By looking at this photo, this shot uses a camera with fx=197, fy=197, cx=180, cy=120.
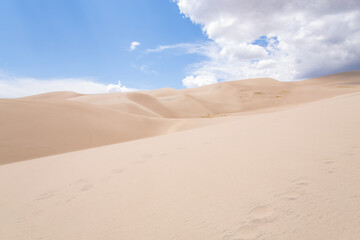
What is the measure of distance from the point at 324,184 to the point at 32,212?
9.45 feet

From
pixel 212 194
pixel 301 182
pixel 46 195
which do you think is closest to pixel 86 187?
pixel 46 195

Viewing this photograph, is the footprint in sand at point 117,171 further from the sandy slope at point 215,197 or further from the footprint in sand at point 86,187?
the footprint in sand at point 86,187

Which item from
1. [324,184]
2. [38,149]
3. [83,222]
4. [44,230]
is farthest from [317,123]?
[38,149]

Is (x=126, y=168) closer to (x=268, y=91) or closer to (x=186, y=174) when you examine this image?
(x=186, y=174)

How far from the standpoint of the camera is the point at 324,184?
5.34 feet

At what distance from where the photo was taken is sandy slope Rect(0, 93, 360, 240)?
132 cm

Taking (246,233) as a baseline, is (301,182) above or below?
above

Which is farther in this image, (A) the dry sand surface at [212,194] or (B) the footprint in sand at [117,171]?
(B) the footprint in sand at [117,171]

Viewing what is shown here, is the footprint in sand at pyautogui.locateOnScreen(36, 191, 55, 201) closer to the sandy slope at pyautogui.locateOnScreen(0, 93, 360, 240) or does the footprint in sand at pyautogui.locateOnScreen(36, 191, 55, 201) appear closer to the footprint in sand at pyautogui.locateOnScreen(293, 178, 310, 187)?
the sandy slope at pyautogui.locateOnScreen(0, 93, 360, 240)

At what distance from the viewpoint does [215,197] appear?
1.79 meters

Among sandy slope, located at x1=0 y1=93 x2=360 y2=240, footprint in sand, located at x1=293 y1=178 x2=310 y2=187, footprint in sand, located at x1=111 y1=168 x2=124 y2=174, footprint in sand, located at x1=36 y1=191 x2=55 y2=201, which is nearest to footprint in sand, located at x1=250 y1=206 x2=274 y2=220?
sandy slope, located at x1=0 y1=93 x2=360 y2=240

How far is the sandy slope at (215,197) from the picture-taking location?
1.32 m

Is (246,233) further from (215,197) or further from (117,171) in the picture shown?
(117,171)

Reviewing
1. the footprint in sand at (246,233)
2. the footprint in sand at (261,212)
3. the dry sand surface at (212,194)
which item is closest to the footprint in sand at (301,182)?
the dry sand surface at (212,194)
